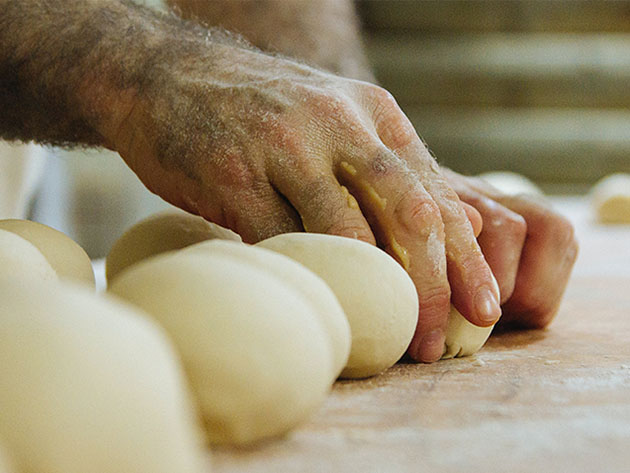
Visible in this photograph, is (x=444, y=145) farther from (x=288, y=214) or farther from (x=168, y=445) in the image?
(x=168, y=445)

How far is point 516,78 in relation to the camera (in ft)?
16.0

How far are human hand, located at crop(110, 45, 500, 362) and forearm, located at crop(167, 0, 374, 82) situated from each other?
4.84ft

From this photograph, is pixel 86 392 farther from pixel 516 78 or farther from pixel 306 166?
pixel 516 78

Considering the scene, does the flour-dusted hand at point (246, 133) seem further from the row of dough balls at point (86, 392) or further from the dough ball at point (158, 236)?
the row of dough balls at point (86, 392)

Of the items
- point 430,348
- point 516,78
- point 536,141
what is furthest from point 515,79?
point 430,348

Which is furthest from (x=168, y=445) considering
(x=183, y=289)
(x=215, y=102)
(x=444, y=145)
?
(x=444, y=145)

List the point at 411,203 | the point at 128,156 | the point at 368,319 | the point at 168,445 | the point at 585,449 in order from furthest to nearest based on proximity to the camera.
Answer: the point at 128,156 < the point at 411,203 < the point at 368,319 < the point at 585,449 < the point at 168,445

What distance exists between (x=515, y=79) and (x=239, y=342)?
4718 millimetres

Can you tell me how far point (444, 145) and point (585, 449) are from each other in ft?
14.5

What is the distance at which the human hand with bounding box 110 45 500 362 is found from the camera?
0.75 m

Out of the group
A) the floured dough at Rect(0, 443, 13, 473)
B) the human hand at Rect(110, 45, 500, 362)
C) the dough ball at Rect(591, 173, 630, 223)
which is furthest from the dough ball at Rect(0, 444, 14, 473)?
the dough ball at Rect(591, 173, 630, 223)

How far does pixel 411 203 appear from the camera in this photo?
0.75m

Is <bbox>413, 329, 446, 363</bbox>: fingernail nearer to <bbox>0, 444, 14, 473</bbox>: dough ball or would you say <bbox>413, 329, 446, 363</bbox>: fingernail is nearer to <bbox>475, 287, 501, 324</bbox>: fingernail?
<bbox>475, 287, 501, 324</bbox>: fingernail

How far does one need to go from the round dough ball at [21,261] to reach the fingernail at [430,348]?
1.08 ft
